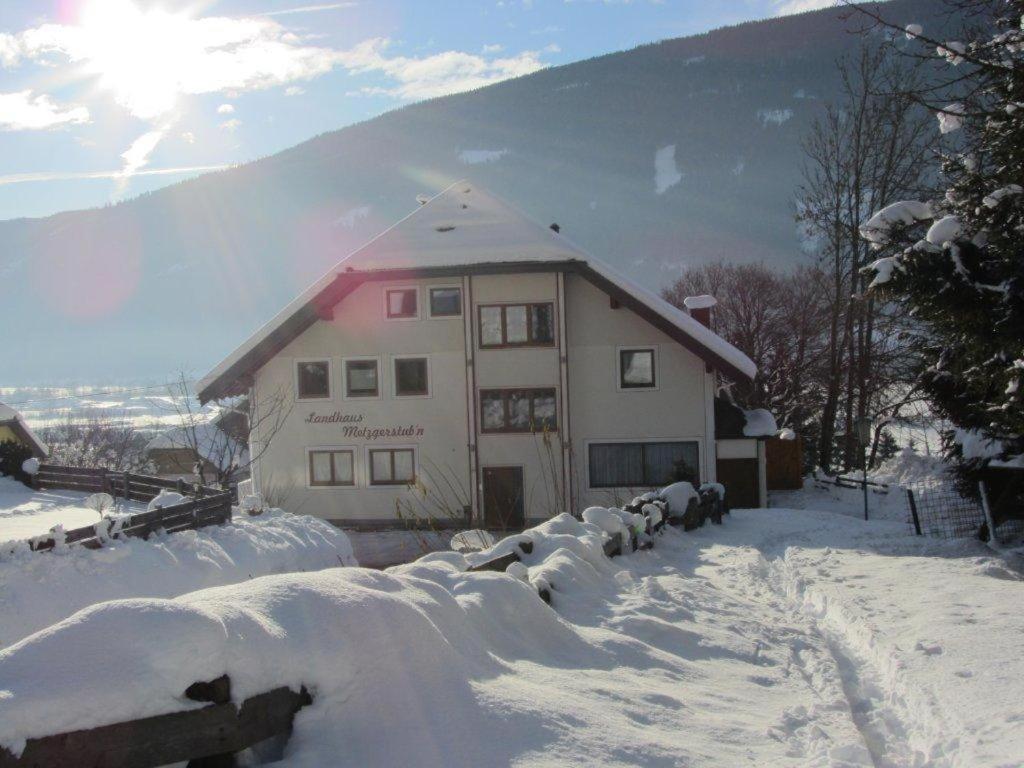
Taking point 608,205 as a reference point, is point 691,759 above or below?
below

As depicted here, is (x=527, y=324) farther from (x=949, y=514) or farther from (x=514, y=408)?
(x=949, y=514)

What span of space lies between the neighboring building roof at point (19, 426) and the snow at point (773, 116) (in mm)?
168695

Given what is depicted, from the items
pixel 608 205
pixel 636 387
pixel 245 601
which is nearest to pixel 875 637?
pixel 245 601

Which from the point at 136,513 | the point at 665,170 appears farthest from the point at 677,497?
the point at 665,170

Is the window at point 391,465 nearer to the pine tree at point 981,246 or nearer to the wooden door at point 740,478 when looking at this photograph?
the wooden door at point 740,478

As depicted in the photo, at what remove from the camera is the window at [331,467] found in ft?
96.6

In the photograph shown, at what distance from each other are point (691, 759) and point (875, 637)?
138 inches

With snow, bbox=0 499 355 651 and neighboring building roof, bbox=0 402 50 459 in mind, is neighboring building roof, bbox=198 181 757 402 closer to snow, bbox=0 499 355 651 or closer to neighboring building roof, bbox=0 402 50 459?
snow, bbox=0 499 355 651

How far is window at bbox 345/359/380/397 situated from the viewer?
29500mm

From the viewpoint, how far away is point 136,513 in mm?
18438

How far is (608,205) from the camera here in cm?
15788

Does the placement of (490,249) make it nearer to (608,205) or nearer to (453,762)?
(453,762)

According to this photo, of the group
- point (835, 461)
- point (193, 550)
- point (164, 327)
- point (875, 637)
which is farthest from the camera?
point (164, 327)

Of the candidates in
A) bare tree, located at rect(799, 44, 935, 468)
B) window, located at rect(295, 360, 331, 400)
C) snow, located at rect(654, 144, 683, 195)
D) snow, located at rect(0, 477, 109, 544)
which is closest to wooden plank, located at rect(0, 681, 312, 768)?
snow, located at rect(0, 477, 109, 544)
